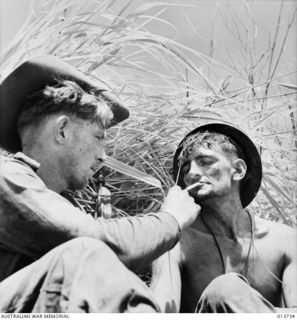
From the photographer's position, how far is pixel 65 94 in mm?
1777

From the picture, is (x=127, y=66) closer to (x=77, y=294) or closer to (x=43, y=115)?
(x=43, y=115)

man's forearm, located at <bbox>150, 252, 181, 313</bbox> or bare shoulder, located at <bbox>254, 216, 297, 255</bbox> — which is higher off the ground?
bare shoulder, located at <bbox>254, 216, 297, 255</bbox>

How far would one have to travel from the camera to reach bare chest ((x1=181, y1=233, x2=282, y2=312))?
1.97 m

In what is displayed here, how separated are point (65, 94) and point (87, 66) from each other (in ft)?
1.70

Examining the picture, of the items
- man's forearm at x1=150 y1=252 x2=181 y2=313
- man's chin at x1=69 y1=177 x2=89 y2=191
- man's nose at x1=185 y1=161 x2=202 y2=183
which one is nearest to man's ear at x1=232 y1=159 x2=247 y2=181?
man's nose at x1=185 y1=161 x2=202 y2=183

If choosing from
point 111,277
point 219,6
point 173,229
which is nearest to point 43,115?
point 173,229

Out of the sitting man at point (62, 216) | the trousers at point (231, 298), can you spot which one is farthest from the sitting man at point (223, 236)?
the trousers at point (231, 298)

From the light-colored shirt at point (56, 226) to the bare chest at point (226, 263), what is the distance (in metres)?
0.47

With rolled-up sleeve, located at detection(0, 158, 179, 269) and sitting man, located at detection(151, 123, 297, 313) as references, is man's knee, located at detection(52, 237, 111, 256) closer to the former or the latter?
rolled-up sleeve, located at detection(0, 158, 179, 269)

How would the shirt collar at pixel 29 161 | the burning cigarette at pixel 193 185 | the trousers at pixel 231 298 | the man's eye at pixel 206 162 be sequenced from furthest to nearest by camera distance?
the man's eye at pixel 206 162, the burning cigarette at pixel 193 185, the shirt collar at pixel 29 161, the trousers at pixel 231 298

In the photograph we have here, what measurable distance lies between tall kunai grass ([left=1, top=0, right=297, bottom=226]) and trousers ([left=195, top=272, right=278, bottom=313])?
723mm

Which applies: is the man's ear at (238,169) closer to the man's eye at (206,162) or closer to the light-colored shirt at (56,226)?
the man's eye at (206,162)

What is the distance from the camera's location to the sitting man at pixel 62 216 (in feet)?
4.09

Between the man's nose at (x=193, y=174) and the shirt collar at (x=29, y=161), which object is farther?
the man's nose at (x=193, y=174)
